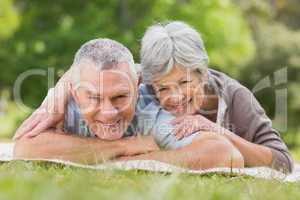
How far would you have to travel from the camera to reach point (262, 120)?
19.0ft

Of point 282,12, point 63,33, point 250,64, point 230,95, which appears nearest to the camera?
point 230,95

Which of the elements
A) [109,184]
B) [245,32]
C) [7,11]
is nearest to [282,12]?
[245,32]

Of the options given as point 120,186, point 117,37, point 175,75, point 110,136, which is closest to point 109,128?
point 110,136

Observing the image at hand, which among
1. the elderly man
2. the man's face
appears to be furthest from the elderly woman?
the man's face

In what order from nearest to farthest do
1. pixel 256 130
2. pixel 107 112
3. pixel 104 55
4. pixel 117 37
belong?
pixel 107 112 → pixel 104 55 → pixel 256 130 → pixel 117 37

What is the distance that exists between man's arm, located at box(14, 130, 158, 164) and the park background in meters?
18.1

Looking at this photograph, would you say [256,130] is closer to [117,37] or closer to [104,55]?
[104,55]

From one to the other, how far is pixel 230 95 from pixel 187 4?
68.0 feet

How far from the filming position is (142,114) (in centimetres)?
548

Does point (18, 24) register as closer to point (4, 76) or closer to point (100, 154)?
point (4, 76)

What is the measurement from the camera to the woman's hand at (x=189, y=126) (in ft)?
17.5

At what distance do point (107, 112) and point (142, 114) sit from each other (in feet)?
1.67

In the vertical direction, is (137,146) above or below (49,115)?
below

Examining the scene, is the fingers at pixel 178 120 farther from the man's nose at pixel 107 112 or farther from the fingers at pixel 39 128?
the fingers at pixel 39 128
